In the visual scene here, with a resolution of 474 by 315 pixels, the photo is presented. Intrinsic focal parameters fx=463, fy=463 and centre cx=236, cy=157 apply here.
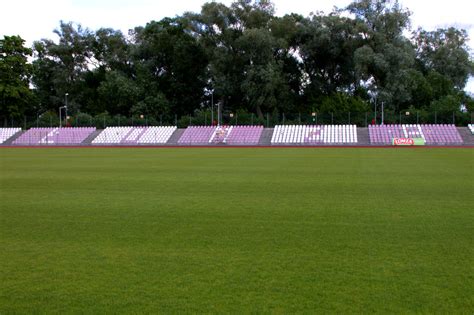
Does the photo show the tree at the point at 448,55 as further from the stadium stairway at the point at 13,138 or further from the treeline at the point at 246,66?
the stadium stairway at the point at 13,138

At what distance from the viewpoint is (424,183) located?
11984 millimetres

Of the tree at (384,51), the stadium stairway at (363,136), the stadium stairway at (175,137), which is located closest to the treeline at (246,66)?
the tree at (384,51)

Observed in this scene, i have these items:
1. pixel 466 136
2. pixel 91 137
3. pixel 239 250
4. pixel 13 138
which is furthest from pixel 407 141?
pixel 13 138

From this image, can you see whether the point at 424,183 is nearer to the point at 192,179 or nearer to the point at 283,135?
the point at 192,179

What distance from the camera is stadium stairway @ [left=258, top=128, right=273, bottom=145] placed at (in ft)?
149

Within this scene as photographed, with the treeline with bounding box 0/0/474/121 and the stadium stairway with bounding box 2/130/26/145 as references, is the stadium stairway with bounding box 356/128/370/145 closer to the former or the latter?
the treeline with bounding box 0/0/474/121

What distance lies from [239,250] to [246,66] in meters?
51.7

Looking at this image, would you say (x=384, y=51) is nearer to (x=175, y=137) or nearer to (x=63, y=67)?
(x=175, y=137)

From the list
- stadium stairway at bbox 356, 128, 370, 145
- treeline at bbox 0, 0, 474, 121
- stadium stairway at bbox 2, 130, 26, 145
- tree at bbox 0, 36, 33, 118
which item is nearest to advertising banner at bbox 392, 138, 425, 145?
stadium stairway at bbox 356, 128, 370, 145

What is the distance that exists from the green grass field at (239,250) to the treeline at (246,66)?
44.2 m

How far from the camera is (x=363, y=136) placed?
45031 mm

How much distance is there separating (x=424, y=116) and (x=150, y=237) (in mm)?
47052

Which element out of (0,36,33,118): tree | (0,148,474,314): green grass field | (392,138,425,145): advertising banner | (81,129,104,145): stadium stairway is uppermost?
(0,36,33,118): tree

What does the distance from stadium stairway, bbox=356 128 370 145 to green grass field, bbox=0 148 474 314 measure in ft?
109
